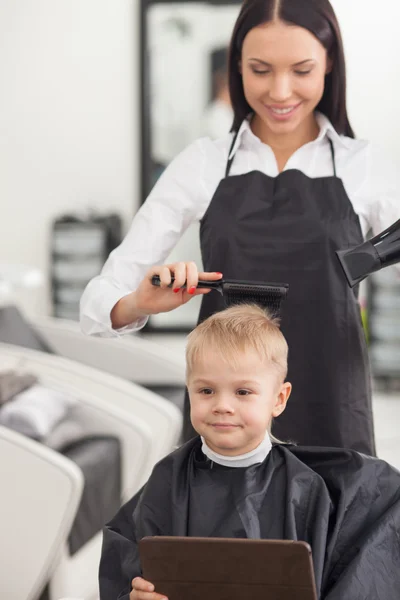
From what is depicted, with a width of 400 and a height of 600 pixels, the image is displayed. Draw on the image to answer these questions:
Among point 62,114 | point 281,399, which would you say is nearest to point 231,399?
point 281,399

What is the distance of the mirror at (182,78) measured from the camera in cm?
628

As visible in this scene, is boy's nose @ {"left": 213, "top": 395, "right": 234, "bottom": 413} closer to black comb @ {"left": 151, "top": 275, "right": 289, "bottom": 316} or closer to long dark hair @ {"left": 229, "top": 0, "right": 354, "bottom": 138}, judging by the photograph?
black comb @ {"left": 151, "top": 275, "right": 289, "bottom": 316}

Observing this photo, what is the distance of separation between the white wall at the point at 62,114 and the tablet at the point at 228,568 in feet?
17.8

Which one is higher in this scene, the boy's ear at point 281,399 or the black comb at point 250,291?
the black comb at point 250,291

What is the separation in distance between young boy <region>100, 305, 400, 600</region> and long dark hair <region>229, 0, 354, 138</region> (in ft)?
1.70

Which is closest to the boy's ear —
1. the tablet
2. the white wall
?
the tablet

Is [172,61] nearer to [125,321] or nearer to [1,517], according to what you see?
[1,517]

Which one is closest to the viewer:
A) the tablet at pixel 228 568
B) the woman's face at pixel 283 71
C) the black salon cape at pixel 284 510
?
the tablet at pixel 228 568

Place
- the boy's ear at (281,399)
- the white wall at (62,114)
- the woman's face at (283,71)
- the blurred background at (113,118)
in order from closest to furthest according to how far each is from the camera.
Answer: the boy's ear at (281,399) → the woman's face at (283,71) → the blurred background at (113,118) → the white wall at (62,114)

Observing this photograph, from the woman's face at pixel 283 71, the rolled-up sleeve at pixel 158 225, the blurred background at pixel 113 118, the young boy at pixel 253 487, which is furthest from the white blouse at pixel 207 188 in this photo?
the blurred background at pixel 113 118

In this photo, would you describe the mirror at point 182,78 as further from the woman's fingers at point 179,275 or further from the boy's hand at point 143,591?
the boy's hand at point 143,591

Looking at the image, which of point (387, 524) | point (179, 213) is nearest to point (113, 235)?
point (179, 213)

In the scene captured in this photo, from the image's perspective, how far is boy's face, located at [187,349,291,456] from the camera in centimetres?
141

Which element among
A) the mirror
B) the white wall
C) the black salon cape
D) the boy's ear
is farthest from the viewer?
the white wall
